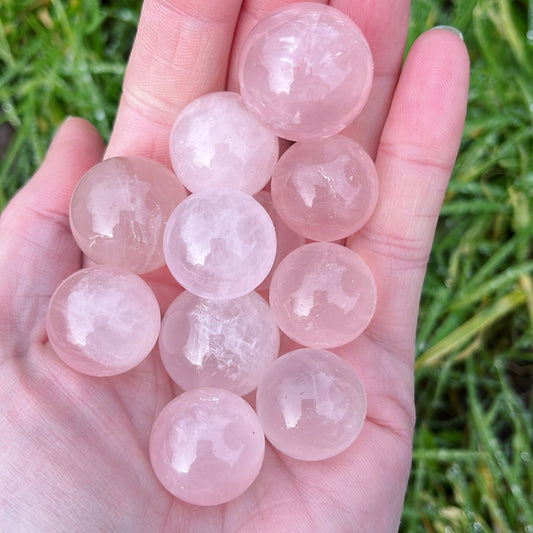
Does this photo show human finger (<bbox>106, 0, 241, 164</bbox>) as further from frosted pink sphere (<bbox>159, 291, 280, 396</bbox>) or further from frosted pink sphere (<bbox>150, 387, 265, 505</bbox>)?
frosted pink sphere (<bbox>150, 387, 265, 505</bbox>)

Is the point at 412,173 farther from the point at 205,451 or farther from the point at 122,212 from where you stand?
the point at 205,451

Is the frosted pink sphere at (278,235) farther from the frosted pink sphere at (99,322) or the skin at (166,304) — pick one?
the frosted pink sphere at (99,322)

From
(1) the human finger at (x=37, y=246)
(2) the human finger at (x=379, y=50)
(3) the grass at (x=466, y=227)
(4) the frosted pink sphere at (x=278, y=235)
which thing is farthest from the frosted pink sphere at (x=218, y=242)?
(3) the grass at (x=466, y=227)

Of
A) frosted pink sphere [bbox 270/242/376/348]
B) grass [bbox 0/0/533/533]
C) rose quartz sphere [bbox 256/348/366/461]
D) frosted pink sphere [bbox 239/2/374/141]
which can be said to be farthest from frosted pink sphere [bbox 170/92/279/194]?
grass [bbox 0/0/533/533]

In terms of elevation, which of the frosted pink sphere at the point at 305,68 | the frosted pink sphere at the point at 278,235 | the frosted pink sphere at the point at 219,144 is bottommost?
the frosted pink sphere at the point at 278,235

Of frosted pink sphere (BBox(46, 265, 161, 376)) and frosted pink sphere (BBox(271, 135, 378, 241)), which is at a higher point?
frosted pink sphere (BBox(271, 135, 378, 241))
